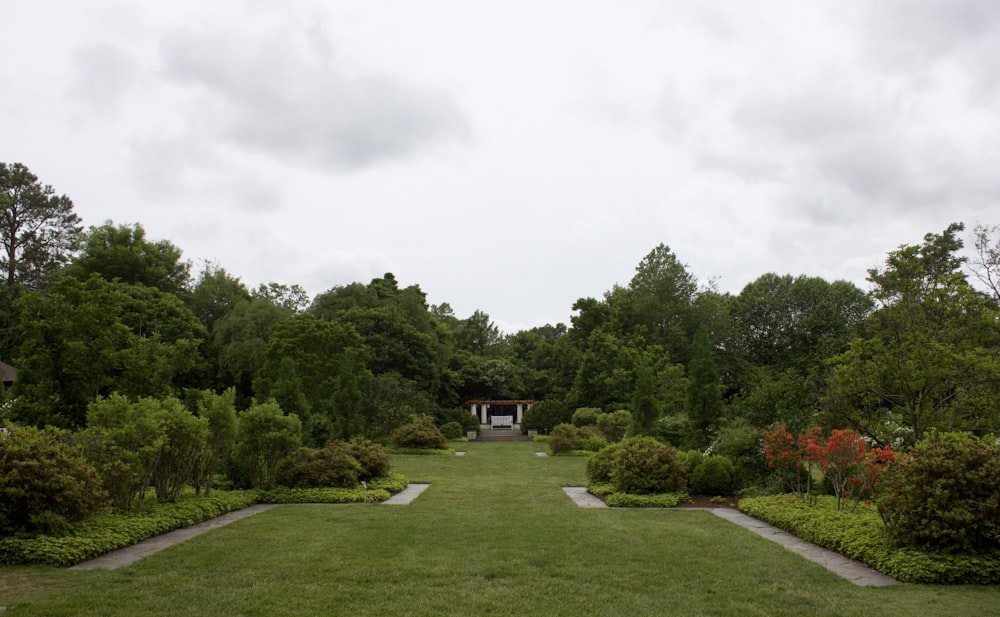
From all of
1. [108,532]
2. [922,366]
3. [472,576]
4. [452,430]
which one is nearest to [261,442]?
[108,532]

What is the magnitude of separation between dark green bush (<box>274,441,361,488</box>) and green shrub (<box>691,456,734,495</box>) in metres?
6.69

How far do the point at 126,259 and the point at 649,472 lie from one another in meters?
30.7

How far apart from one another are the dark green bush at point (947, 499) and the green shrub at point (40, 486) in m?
8.70

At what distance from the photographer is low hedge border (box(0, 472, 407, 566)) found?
6.35 m

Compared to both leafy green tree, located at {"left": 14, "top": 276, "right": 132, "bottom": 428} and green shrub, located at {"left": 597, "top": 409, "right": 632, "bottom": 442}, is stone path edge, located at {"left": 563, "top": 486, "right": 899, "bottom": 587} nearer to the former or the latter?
leafy green tree, located at {"left": 14, "top": 276, "right": 132, "bottom": 428}

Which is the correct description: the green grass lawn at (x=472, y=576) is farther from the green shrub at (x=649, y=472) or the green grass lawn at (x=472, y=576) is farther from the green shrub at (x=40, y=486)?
the green shrub at (x=649, y=472)

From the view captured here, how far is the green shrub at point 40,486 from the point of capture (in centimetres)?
671

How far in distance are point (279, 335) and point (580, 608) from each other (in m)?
22.6

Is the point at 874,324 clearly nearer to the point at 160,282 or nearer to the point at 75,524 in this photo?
the point at 75,524

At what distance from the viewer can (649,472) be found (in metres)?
12.4

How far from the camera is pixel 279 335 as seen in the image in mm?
25641

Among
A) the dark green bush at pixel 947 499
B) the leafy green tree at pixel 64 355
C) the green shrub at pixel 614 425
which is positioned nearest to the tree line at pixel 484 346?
the leafy green tree at pixel 64 355

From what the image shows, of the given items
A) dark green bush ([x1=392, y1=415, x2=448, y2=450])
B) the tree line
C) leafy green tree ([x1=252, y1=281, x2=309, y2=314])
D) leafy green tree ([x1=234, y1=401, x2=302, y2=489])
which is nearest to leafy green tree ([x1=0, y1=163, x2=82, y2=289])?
the tree line

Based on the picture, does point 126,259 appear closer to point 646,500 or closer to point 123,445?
point 123,445
